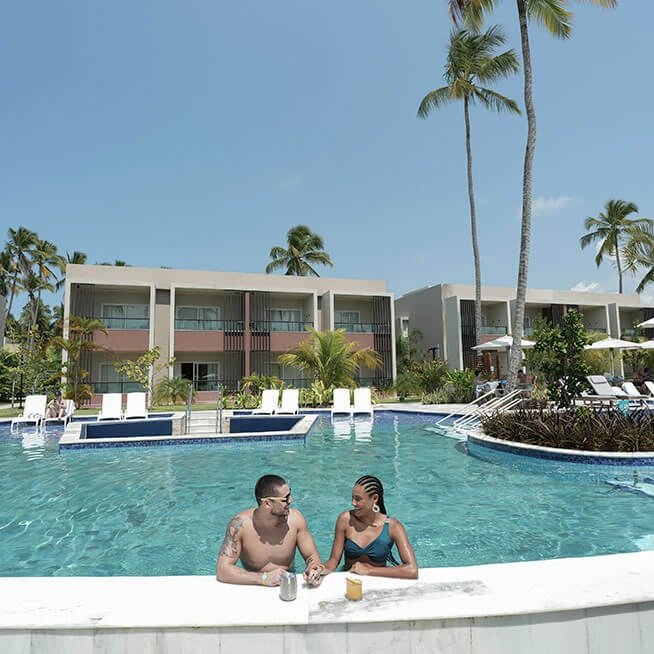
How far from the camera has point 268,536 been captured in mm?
2842

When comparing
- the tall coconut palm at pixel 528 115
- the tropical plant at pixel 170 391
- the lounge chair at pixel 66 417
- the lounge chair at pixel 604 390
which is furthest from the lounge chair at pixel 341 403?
the lounge chair at pixel 66 417

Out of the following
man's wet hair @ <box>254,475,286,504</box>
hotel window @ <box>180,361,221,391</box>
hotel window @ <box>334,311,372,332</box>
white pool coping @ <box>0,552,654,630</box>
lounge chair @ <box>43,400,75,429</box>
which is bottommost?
lounge chair @ <box>43,400,75,429</box>

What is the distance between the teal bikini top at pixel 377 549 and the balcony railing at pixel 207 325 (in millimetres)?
21008

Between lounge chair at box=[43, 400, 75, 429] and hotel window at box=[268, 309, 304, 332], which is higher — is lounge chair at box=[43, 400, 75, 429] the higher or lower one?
→ the lower one

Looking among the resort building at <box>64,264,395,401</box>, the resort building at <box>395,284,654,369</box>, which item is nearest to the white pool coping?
the resort building at <box>64,264,395,401</box>

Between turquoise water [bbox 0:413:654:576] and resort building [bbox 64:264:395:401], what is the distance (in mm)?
12543

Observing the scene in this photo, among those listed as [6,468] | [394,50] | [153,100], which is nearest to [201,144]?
[153,100]

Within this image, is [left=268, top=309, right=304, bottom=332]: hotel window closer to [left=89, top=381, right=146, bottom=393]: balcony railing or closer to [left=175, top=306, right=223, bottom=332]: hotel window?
[left=175, top=306, right=223, bottom=332]: hotel window

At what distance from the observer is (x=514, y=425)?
364 inches

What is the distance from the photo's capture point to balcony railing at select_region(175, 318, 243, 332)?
2284 cm

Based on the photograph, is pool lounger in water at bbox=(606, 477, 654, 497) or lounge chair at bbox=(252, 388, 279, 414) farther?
lounge chair at bbox=(252, 388, 279, 414)

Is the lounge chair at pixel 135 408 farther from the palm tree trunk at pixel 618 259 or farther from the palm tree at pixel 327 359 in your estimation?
the palm tree trunk at pixel 618 259

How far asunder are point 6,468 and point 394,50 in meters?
16.4

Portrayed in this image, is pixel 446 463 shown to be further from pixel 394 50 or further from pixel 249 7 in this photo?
pixel 394 50
